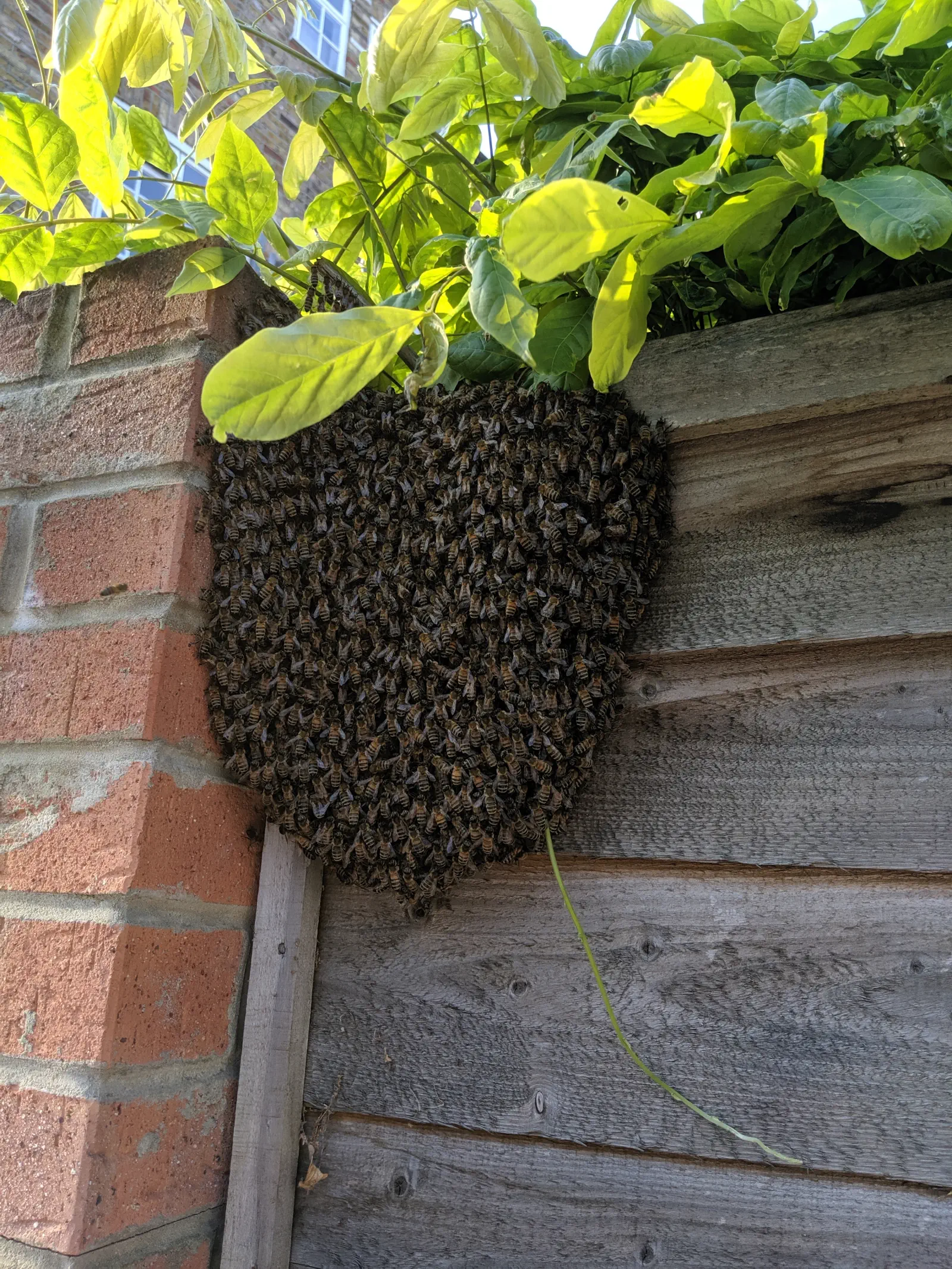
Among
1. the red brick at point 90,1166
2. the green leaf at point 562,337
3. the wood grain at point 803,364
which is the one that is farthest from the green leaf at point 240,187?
the red brick at point 90,1166

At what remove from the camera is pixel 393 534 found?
0.95m

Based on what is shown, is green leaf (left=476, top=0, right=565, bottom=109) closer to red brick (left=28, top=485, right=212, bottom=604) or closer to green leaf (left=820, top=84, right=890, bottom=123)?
green leaf (left=820, top=84, right=890, bottom=123)

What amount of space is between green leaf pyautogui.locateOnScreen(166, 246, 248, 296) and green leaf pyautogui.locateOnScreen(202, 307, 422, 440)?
0.31 m

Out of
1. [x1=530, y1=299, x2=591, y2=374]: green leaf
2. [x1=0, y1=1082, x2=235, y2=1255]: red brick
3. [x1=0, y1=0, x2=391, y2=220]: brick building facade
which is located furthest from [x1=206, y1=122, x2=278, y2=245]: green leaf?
[x1=0, y1=0, x2=391, y2=220]: brick building facade

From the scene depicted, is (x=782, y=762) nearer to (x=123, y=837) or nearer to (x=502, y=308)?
(x=502, y=308)

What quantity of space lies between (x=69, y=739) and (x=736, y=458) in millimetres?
716

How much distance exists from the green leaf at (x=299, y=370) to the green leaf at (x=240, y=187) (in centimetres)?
36

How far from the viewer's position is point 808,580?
87cm


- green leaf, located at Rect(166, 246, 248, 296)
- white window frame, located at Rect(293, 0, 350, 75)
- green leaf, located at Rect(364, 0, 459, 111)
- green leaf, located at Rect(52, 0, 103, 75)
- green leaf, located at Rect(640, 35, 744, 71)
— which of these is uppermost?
green leaf, located at Rect(52, 0, 103, 75)

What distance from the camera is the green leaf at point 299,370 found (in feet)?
2.19

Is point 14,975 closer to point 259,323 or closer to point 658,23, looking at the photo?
point 259,323

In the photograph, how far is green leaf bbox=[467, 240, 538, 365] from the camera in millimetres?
713

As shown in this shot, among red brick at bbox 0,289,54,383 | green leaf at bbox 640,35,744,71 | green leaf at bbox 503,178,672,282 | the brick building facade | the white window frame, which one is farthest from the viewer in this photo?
the white window frame

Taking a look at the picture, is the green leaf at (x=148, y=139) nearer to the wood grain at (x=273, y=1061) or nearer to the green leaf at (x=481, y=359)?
the green leaf at (x=481, y=359)
